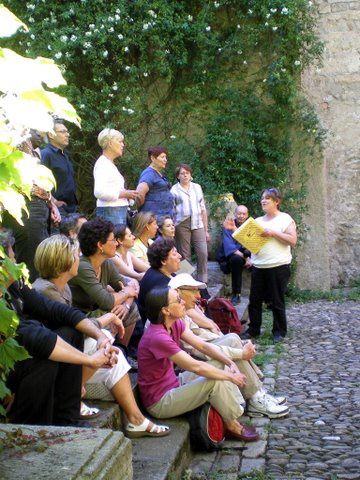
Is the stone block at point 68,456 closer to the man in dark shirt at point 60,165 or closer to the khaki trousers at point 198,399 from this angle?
the khaki trousers at point 198,399

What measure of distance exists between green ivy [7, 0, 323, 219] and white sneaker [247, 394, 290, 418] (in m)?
6.19

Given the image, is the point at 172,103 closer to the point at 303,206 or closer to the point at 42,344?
the point at 303,206

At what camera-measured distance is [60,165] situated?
7.21m

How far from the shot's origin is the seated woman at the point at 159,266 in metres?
6.31

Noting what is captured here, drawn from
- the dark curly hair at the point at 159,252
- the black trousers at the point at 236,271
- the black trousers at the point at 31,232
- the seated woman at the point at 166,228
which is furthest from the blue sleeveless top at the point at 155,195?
the black trousers at the point at 31,232

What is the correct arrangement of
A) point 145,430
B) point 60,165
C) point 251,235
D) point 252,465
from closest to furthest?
point 145,430, point 252,465, point 60,165, point 251,235

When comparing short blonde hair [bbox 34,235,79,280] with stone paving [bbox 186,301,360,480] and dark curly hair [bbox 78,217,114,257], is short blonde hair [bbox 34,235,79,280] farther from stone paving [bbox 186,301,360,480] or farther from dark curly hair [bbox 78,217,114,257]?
stone paving [bbox 186,301,360,480]

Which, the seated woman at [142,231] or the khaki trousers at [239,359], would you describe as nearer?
the khaki trousers at [239,359]

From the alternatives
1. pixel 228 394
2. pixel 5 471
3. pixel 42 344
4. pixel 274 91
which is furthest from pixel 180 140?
pixel 5 471

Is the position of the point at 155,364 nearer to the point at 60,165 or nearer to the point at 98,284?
the point at 98,284

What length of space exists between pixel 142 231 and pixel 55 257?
2908 mm

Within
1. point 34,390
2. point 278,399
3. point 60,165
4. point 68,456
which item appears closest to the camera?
point 68,456

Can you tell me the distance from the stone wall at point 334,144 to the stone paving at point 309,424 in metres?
3.56

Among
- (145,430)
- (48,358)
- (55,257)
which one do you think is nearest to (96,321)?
(55,257)
